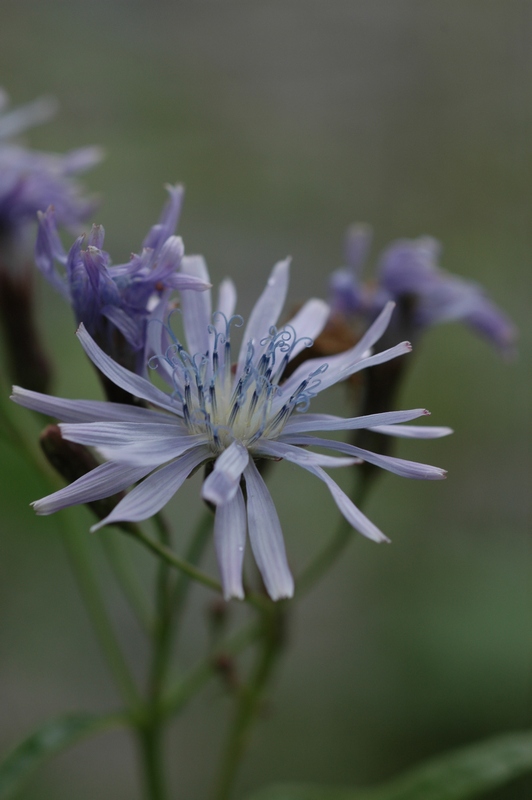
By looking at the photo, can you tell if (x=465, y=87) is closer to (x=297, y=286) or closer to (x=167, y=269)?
(x=297, y=286)

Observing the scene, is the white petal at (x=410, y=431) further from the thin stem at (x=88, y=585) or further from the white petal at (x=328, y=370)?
the thin stem at (x=88, y=585)

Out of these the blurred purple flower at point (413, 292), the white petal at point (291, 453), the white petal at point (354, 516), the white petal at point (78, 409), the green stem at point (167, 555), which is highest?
the blurred purple flower at point (413, 292)

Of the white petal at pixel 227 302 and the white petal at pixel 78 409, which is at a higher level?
the white petal at pixel 227 302

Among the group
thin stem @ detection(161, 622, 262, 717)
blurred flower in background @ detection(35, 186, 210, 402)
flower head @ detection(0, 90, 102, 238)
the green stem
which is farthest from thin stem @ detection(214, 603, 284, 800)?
flower head @ detection(0, 90, 102, 238)

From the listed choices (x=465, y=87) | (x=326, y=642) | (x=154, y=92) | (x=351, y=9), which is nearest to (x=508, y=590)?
(x=326, y=642)

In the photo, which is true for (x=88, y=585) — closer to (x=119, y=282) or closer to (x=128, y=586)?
(x=128, y=586)

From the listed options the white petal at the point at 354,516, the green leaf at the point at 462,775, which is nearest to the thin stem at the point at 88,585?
the green leaf at the point at 462,775

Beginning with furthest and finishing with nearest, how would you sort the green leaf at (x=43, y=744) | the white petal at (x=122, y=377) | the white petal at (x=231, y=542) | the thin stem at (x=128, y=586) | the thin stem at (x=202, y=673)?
the thin stem at (x=128, y=586), the thin stem at (x=202, y=673), the green leaf at (x=43, y=744), the white petal at (x=122, y=377), the white petal at (x=231, y=542)
